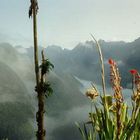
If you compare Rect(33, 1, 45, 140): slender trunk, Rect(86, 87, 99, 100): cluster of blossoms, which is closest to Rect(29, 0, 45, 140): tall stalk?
Rect(33, 1, 45, 140): slender trunk

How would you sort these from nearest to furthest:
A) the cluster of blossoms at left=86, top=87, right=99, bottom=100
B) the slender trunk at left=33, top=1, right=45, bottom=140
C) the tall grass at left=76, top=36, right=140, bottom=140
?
1. the tall grass at left=76, top=36, right=140, bottom=140
2. the cluster of blossoms at left=86, top=87, right=99, bottom=100
3. the slender trunk at left=33, top=1, right=45, bottom=140

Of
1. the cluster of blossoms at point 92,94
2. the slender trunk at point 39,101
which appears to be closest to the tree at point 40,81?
the slender trunk at point 39,101

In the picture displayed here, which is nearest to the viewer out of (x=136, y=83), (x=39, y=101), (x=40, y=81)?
(x=136, y=83)

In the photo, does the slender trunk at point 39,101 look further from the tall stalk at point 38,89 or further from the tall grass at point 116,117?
the tall grass at point 116,117

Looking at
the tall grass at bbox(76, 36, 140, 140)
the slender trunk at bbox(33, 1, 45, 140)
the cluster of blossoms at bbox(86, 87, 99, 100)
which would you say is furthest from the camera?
the slender trunk at bbox(33, 1, 45, 140)

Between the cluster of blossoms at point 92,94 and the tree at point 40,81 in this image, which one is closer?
the cluster of blossoms at point 92,94

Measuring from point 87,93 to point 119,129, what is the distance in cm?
161

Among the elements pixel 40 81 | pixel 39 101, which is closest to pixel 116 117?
pixel 39 101

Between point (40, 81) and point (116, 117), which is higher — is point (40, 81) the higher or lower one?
the higher one

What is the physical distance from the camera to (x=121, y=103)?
6.53m

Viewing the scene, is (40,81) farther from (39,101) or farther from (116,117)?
(116,117)

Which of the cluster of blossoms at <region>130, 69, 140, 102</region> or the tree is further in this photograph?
the tree

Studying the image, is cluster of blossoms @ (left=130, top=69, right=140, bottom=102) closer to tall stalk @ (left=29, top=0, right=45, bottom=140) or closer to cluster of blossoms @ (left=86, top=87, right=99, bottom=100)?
cluster of blossoms @ (left=86, top=87, right=99, bottom=100)

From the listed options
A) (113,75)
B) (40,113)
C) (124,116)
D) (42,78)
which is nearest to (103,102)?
(124,116)
